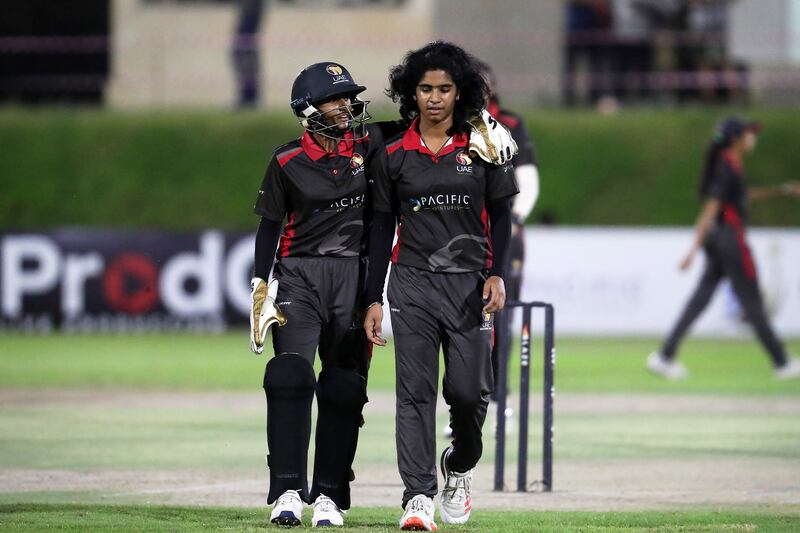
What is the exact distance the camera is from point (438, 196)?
7.87 meters

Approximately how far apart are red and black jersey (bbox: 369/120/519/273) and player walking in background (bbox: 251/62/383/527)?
209 millimetres

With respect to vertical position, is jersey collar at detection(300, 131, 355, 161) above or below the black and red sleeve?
above

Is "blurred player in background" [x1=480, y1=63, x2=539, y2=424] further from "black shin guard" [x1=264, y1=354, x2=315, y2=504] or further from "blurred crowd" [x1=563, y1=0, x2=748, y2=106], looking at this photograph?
"blurred crowd" [x1=563, y1=0, x2=748, y2=106]

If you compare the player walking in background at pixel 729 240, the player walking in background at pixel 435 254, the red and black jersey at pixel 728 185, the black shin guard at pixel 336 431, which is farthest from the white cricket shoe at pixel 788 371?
the black shin guard at pixel 336 431

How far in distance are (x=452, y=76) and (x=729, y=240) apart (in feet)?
33.1

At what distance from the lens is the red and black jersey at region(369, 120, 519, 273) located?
7.88 meters

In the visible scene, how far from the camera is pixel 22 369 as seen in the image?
60.1 ft

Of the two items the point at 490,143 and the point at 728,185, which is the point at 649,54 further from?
the point at 490,143

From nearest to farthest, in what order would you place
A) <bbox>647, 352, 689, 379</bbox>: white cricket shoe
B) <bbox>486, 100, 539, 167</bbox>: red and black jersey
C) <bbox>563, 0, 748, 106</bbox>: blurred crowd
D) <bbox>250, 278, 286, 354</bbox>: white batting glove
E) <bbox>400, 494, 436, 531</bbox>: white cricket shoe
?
<bbox>400, 494, 436, 531</bbox>: white cricket shoe, <bbox>250, 278, 286, 354</bbox>: white batting glove, <bbox>486, 100, 539, 167</bbox>: red and black jersey, <bbox>647, 352, 689, 379</bbox>: white cricket shoe, <bbox>563, 0, 748, 106</bbox>: blurred crowd

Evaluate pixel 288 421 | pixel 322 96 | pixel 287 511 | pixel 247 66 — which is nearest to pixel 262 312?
pixel 288 421

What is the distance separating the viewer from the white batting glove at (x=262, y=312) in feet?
26.1

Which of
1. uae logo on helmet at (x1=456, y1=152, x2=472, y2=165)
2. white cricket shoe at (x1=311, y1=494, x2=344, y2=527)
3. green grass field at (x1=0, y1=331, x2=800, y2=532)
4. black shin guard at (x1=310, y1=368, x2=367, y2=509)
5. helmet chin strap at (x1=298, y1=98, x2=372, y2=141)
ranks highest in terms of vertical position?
helmet chin strap at (x1=298, y1=98, x2=372, y2=141)

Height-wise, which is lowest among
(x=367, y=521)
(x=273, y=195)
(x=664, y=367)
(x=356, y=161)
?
(x=664, y=367)

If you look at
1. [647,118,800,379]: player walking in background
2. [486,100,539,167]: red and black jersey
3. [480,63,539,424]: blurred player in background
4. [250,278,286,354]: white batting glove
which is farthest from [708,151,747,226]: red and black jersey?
[250,278,286,354]: white batting glove
